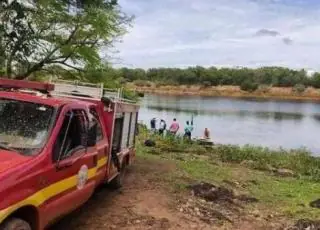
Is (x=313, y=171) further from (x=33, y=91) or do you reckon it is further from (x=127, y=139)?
(x=33, y=91)

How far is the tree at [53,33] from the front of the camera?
17.0 metres

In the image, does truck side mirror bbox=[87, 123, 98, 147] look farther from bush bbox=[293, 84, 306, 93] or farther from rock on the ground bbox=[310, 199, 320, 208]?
bush bbox=[293, 84, 306, 93]

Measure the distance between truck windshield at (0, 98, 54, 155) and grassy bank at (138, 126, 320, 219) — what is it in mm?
5496

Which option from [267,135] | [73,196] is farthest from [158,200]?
[267,135]

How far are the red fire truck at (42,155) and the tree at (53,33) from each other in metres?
9.45

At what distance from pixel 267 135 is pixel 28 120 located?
40819 millimetres

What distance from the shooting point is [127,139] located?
11016mm

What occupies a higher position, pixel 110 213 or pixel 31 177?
pixel 31 177

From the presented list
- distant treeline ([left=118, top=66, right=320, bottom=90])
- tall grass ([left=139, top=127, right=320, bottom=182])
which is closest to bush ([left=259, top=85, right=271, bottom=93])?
distant treeline ([left=118, top=66, right=320, bottom=90])

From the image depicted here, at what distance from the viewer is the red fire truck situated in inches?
208

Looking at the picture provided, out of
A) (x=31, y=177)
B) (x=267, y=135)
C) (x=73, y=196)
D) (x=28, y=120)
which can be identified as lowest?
(x=267, y=135)

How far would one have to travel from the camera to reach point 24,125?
6266mm

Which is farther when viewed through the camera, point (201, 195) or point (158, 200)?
point (201, 195)

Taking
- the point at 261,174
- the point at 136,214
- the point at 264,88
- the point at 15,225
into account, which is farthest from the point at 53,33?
the point at 264,88
